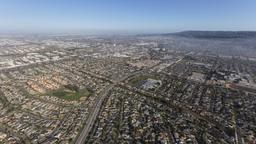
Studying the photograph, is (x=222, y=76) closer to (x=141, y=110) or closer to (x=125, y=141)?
(x=141, y=110)

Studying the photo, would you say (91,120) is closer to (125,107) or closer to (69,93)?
(125,107)

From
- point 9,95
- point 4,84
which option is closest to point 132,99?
point 9,95

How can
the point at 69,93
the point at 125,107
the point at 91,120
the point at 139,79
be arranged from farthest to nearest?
the point at 139,79 → the point at 69,93 → the point at 125,107 → the point at 91,120

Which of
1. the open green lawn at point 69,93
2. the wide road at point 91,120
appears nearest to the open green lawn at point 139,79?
the wide road at point 91,120

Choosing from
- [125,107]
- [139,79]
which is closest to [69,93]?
[125,107]

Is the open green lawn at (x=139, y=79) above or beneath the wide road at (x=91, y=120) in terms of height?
above

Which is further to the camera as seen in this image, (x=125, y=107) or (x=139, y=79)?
(x=139, y=79)

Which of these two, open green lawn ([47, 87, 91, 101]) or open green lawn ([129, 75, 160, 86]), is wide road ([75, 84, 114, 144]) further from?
open green lawn ([129, 75, 160, 86])

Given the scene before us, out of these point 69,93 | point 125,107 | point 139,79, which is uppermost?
point 139,79

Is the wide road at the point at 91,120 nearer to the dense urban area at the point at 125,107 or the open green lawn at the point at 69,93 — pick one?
the dense urban area at the point at 125,107
